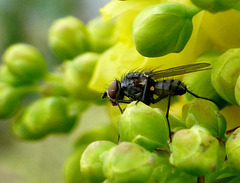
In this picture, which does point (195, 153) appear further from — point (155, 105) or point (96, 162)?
point (155, 105)

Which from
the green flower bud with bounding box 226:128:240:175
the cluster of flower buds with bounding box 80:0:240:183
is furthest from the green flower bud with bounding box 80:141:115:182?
the green flower bud with bounding box 226:128:240:175

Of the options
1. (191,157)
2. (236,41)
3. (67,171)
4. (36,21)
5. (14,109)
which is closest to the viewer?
(191,157)

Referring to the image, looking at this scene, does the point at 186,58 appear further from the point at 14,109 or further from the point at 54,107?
the point at 14,109

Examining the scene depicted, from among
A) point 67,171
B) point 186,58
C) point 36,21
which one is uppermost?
point 186,58

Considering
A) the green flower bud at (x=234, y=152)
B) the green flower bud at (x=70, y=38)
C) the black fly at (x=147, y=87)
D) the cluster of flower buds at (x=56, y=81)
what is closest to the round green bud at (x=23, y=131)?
the cluster of flower buds at (x=56, y=81)

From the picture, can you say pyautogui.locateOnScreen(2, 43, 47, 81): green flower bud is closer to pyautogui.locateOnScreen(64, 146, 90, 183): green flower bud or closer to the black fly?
pyautogui.locateOnScreen(64, 146, 90, 183): green flower bud

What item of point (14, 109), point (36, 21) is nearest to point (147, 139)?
point (14, 109)

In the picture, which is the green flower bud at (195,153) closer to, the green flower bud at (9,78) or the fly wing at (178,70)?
the fly wing at (178,70)
